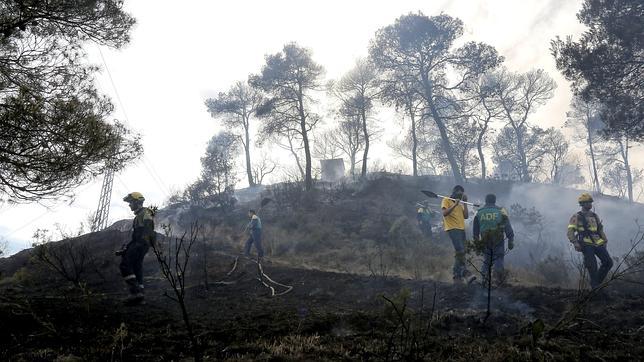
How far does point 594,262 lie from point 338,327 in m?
4.87

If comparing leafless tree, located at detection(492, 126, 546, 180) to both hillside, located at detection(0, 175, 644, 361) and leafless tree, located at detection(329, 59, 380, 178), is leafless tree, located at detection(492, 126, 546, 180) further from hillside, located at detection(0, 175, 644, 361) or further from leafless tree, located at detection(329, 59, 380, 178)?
hillside, located at detection(0, 175, 644, 361)

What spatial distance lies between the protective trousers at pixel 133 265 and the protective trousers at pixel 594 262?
7.16 metres

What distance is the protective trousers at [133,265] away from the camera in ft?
20.5

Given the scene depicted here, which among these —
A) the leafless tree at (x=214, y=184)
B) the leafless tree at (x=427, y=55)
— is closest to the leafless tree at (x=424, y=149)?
the leafless tree at (x=427, y=55)

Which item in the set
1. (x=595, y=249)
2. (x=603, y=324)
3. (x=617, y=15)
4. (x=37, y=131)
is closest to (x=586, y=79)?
(x=617, y=15)

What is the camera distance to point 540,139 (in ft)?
108

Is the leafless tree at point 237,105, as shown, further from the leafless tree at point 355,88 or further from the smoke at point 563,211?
the smoke at point 563,211

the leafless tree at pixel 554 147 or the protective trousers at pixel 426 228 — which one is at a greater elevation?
the leafless tree at pixel 554 147

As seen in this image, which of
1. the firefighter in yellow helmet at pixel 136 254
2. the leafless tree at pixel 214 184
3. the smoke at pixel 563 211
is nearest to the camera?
the firefighter in yellow helmet at pixel 136 254

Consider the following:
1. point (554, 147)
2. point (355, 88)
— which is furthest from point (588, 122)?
point (355, 88)

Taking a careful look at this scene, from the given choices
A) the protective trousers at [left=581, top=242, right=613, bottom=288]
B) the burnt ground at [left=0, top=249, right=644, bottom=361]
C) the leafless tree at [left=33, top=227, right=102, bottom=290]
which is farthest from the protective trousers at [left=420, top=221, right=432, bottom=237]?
the leafless tree at [left=33, top=227, right=102, bottom=290]

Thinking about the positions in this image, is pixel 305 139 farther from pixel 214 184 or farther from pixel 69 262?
pixel 69 262

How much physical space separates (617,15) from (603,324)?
12.8m

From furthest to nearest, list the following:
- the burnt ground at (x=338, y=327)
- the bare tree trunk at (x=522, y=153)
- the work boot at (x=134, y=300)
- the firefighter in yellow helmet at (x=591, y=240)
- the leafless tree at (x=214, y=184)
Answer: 1. the bare tree trunk at (x=522, y=153)
2. the leafless tree at (x=214, y=184)
3. the firefighter in yellow helmet at (x=591, y=240)
4. the work boot at (x=134, y=300)
5. the burnt ground at (x=338, y=327)
